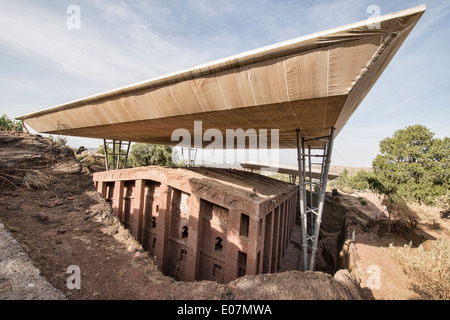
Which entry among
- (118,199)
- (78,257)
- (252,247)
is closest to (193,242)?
(252,247)

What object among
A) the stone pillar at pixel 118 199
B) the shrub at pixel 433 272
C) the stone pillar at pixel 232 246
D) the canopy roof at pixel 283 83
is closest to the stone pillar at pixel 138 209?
the stone pillar at pixel 118 199

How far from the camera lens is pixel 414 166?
16.3 meters

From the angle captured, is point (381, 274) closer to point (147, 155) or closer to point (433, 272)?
point (433, 272)

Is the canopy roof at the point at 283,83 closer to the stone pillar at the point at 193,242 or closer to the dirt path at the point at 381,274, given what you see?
the stone pillar at the point at 193,242

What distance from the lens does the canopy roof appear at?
151 inches

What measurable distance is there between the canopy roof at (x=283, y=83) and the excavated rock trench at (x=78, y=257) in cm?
447

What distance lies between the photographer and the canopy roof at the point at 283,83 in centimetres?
383

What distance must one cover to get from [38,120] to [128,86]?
441 inches

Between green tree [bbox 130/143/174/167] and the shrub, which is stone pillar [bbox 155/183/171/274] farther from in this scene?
green tree [bbox 130/143/174/167]

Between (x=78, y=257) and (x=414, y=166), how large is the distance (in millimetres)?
24424
